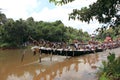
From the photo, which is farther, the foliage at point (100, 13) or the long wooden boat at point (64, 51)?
the long wooden boat at point (64, 51)

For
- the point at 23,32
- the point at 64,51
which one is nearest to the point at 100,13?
the point at 64,51

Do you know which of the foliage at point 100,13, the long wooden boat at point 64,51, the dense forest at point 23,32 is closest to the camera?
the foliage at point 100,13

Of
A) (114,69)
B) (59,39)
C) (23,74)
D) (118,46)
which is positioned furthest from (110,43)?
(114,69)

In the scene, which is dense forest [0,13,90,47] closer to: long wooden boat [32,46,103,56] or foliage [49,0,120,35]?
long wooden boat [32,46,103,56]

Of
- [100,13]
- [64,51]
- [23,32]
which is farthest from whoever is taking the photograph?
[23,32]

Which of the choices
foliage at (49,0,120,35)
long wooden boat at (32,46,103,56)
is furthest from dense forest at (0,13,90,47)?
foliage at (49,0,120,35)

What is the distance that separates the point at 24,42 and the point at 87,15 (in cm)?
3512

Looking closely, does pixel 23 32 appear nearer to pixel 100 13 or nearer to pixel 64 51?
pixel 64 51

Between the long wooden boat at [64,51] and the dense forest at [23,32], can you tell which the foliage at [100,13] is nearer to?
the long wooden boat at [64,51]

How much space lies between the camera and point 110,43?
36938 mm

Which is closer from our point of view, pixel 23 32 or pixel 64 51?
pixel 64 51

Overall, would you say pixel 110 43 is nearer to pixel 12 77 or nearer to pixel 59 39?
pixel 59 39

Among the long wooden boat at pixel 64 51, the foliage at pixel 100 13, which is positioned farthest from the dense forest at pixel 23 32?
the foliage at pixel 100 13

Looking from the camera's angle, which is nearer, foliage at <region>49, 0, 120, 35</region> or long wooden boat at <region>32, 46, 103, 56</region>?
foliage at <region>49, 0, 120, 35</region>
